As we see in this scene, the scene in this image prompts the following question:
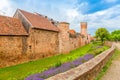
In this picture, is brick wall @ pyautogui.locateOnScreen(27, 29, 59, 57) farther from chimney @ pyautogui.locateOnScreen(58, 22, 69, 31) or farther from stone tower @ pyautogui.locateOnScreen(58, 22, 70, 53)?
chimney @ pyautogui.locateOnScreen(58, 22, 69, 31)

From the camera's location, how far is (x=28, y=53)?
23.5 m

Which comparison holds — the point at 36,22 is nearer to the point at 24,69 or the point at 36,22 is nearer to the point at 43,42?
the point at 43,42

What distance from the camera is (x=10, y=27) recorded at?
22.4m

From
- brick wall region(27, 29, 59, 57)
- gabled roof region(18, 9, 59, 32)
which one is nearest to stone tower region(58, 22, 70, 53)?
brick wall region(27, 29, 59, 57)

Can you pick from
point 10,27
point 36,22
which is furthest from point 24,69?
point 36,22

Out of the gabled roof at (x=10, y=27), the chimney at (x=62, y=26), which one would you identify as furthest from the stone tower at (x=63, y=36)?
the gabled roof at (x=10, y=27)

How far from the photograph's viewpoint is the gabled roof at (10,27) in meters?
20.8

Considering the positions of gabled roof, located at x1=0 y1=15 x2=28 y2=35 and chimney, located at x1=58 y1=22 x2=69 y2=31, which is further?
chimney, located at x1=58 y1=22 x2=69 y2=31

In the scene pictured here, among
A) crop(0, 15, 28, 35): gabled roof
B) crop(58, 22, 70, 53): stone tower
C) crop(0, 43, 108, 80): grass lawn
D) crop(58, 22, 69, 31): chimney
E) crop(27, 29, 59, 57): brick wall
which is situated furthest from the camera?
crop(58, 22, 69, 31): chimney

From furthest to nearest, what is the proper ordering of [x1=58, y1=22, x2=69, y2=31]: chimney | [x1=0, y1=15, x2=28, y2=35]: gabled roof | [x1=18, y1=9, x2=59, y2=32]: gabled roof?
[x1=58, y1=22, x2=69, y2=31]: chimney → [x1=18, y1=9, x2=59, y2=32]: gabled roof → [x1=0, y1=15, x2=28, y2=35]: gabled roof

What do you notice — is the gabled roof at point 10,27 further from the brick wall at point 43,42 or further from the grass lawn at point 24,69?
the grass lawn at point 24,69

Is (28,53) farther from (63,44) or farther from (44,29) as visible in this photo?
(63,44)

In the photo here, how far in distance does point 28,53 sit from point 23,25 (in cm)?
462

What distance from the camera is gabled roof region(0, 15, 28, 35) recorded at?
20.8 meters
